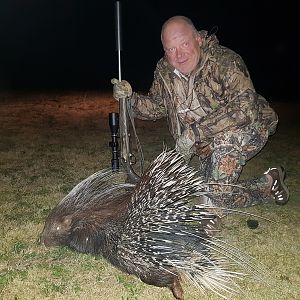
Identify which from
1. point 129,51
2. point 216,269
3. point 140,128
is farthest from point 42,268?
point 129,51

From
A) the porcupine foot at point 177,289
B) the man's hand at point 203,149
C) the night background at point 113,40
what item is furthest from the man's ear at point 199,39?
the night background at point 113,40

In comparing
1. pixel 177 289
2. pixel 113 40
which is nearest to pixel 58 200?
pixel 177 289

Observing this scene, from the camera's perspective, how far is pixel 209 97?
3707 millimetres

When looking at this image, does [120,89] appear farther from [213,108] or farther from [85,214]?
[85,214]

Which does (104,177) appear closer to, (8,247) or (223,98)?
(8,247)

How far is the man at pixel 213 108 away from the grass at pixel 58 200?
338 mm

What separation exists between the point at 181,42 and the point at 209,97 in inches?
20.7

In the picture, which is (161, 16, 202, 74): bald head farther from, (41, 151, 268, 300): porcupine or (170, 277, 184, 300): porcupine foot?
(170, 277, 184, 300): porcupine foot

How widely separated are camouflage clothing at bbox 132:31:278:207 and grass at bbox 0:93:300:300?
45 centimetres

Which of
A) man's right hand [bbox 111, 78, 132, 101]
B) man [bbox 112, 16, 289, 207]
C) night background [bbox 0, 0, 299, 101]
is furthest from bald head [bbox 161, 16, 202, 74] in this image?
night background [bbox 0, 0, 299, 101]

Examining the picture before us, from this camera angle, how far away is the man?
348cm

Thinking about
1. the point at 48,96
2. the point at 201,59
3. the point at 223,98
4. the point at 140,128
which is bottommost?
the point at 48,96

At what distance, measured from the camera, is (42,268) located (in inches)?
116

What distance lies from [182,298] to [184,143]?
3.98 ft
